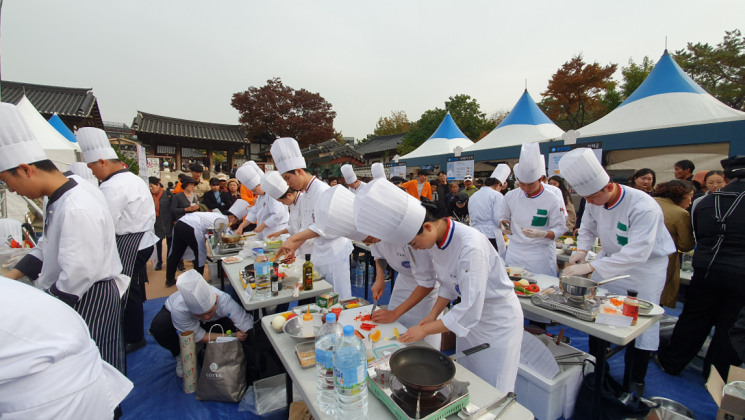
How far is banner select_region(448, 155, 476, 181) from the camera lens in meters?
8.96

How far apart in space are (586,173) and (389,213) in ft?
6.14

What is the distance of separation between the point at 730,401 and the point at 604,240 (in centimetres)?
136

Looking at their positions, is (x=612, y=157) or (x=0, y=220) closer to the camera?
(x=0, y=220)

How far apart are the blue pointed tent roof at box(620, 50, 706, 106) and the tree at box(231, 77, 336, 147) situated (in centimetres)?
1649

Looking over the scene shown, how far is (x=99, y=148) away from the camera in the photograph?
9.91ft

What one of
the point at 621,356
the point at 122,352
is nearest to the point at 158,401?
the point at 122,352

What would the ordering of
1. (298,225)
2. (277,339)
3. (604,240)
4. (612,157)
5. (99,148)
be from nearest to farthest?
(277,339)
(604,240)
(99,148)
(298,225)
(612,157)

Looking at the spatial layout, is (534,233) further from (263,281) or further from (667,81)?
(667,81)

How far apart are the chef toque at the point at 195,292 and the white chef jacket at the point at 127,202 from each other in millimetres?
1251

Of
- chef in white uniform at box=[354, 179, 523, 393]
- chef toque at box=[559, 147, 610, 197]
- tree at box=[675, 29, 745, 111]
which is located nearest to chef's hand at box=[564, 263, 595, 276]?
chef toque at box=[559, 147, 610, 197]

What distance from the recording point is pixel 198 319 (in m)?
2.58

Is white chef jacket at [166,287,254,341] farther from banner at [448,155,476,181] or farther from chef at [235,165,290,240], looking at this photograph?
banner at [448,155,476,181]

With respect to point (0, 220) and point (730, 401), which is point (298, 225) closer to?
point (730, 401)

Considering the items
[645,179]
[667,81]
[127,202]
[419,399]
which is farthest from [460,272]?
[667,81]
